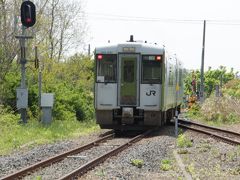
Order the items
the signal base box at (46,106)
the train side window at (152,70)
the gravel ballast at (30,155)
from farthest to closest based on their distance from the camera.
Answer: the signal base box at (46,106), the train side window at (152,70), the gravel ballast at (30,155)

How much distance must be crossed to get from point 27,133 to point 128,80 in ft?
12.8

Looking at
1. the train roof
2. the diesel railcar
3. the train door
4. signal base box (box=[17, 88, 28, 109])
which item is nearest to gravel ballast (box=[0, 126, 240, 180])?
the diesel railcar

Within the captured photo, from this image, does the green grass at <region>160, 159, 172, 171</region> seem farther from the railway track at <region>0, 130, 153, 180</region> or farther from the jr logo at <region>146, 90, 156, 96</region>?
the jr logo at <region>146, 90, 156, 96</region>

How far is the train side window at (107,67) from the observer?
1911 centimetres

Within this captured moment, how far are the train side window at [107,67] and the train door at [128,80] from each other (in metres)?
0.22

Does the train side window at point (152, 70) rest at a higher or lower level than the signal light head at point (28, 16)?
lower

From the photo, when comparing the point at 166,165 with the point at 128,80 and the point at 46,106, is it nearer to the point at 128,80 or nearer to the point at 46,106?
the point at 128,80

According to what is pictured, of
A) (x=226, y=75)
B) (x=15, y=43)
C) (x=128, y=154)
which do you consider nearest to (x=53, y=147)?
(x=128, y=154)

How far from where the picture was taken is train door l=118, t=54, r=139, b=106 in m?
19.1

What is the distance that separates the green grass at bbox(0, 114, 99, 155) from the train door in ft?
6.81

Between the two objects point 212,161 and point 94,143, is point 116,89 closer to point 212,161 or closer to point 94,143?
point 94,143

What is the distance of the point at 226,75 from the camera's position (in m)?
78.4

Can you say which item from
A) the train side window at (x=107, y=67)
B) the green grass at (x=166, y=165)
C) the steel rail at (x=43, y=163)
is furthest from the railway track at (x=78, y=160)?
the train side window at (x=107, y=67)

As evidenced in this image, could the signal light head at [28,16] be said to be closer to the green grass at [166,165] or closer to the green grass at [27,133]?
the green grass at [27,133]
